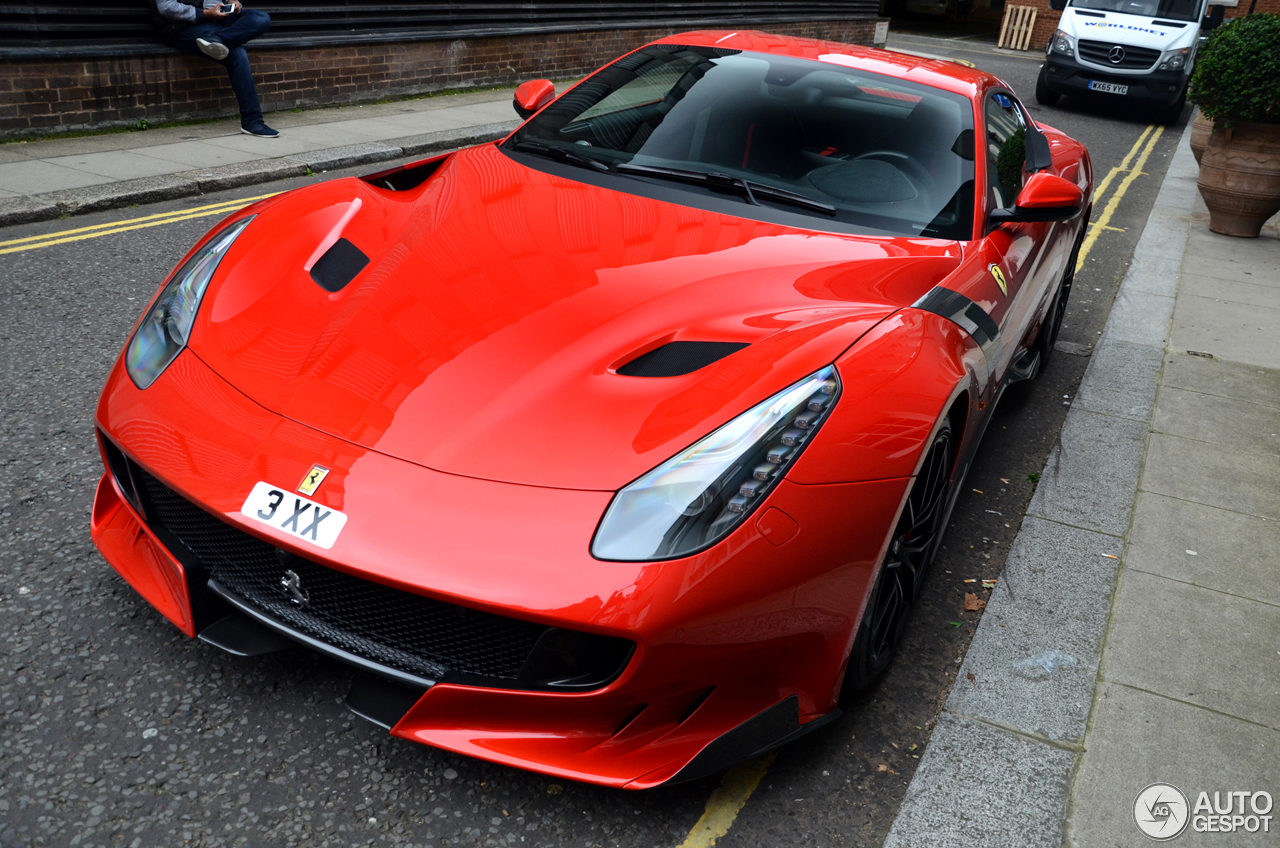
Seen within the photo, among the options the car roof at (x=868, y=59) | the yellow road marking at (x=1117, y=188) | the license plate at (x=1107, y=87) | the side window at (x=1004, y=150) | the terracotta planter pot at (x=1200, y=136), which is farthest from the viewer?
the license plate at (x=1107, y=87)

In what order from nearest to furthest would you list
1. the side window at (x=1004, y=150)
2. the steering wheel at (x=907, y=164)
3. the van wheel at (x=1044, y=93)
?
the steering wheel at (x=907, y=164), the side window at (x=1004, y=150), the van wheel at (x=1044, y=93)

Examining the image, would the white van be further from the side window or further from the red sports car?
the red sports car

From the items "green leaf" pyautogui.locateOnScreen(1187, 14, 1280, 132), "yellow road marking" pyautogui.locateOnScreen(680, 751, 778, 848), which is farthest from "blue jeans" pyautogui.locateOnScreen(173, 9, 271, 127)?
"yellow road marking" pyautogui.locateOnScreen(680, 751, 778, 848)

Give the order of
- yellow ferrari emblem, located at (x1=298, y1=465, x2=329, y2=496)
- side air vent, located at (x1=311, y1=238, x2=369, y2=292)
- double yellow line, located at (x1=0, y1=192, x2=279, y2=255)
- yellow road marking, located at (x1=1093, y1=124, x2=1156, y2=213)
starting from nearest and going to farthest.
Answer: yellow ferrari emblem, located at (x1=298, y1=465, x2=329, y2=496) < side air vent, located at (x1=311, y1=238, x2=369, y2=292) < double yellow line, located at (x1=0, y1=192, x2=279, y2=255) < yellow road marking, located at (x1=1093, y1=124, x2=1156, y2=213)

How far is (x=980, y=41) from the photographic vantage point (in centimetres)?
3038

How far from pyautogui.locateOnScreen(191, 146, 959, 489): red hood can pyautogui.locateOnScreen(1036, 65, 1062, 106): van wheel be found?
1433cm

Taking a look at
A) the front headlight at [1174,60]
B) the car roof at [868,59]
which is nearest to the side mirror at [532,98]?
the car roof at [868,59]

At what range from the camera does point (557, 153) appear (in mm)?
3449

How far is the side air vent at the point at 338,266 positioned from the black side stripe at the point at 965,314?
1.47 metres

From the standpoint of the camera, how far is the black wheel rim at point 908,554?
2465 mm

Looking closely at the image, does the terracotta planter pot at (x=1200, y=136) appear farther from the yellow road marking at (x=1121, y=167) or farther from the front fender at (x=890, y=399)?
the front fender at (x=890, y=399)

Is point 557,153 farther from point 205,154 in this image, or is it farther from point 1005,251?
point 205,154

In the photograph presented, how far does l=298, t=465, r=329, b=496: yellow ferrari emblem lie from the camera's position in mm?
2008

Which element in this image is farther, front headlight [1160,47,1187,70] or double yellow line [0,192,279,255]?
front headlight [1160,47,1187,70]
